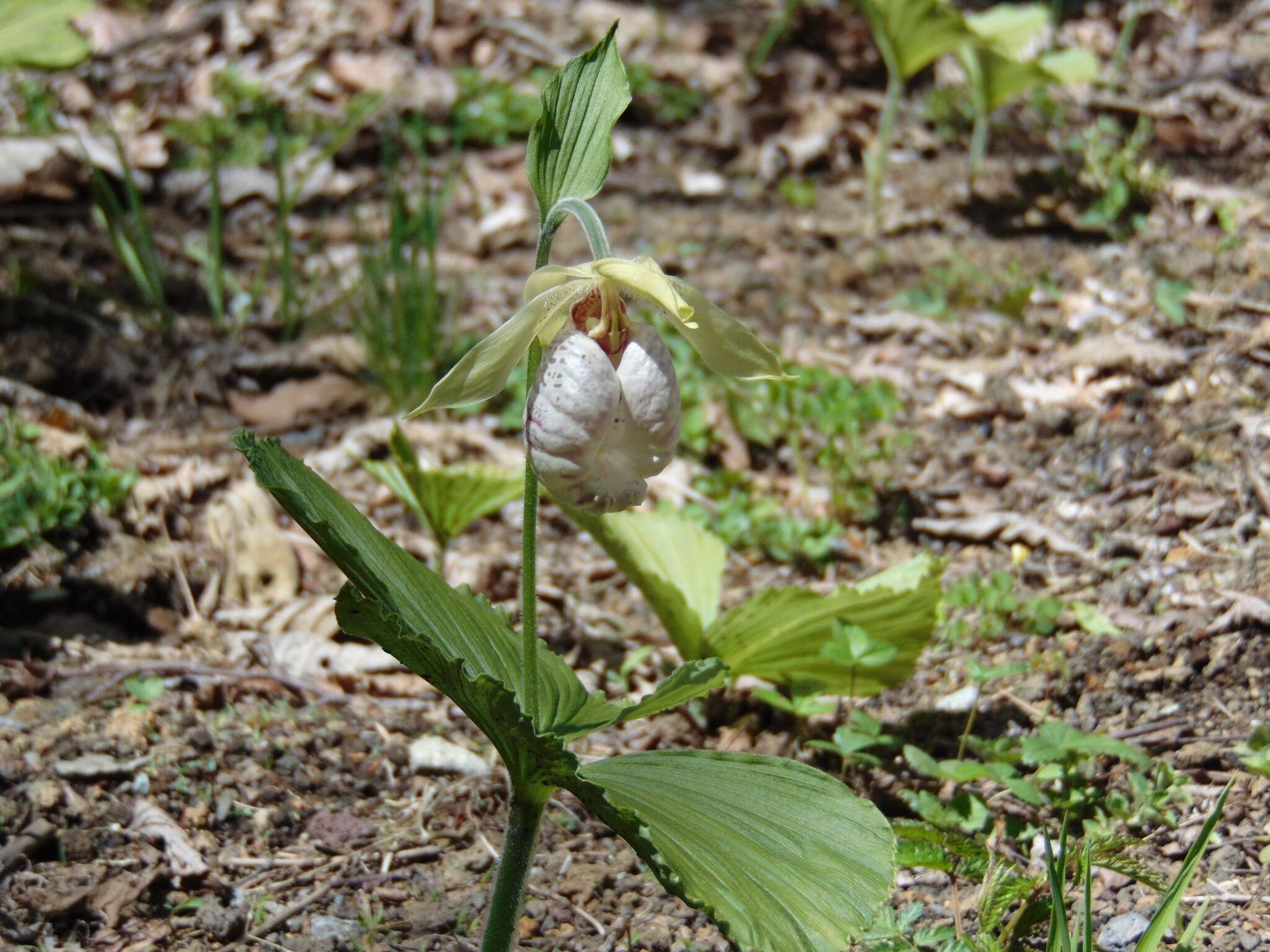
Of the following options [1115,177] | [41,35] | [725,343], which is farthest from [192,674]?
[1115,177]

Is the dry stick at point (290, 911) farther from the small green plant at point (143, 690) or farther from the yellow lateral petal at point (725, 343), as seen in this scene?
the yellow lateral petal at point (725, 343)

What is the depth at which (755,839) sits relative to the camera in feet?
4.12

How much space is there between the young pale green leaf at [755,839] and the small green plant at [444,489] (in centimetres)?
73

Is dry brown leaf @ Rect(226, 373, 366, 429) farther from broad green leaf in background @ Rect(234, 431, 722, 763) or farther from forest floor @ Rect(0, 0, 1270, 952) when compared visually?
broad green leaf in background @ Rect(234, 431, 722, 763)

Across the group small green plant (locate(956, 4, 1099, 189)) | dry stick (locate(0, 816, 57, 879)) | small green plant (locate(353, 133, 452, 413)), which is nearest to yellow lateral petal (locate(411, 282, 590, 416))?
dry stick (locate(0, 816, 57, 879))

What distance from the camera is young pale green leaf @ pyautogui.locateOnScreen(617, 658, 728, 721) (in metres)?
1.39

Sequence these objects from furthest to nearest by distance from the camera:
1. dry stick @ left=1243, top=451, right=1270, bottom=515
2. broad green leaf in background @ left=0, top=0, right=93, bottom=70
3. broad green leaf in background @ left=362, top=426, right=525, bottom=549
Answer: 1. broad green leaf in background @ left=0, top=0, right=93, bottom=70
2. dry stick @ left=1243, top=451, right=1270, bottom=515
3. broad green leaf in background @ left=362, top=426, right=525, bottom=549

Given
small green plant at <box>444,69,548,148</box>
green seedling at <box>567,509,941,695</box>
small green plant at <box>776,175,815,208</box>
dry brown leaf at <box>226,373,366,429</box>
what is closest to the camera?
green seedling at <box>567,509,941,695</box>

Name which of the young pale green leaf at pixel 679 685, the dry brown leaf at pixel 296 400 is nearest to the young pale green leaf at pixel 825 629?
the young pale green leaf at pixel 679 685

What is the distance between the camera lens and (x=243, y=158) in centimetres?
364

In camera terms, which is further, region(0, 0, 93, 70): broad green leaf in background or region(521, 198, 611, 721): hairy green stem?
region(0, 0, 93, 70): broad green leaf in background

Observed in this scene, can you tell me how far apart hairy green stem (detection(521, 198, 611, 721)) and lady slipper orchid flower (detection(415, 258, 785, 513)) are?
0.03 m

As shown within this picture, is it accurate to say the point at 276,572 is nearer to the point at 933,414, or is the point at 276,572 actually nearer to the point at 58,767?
the point at 58,767

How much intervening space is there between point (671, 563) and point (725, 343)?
0.77 m
